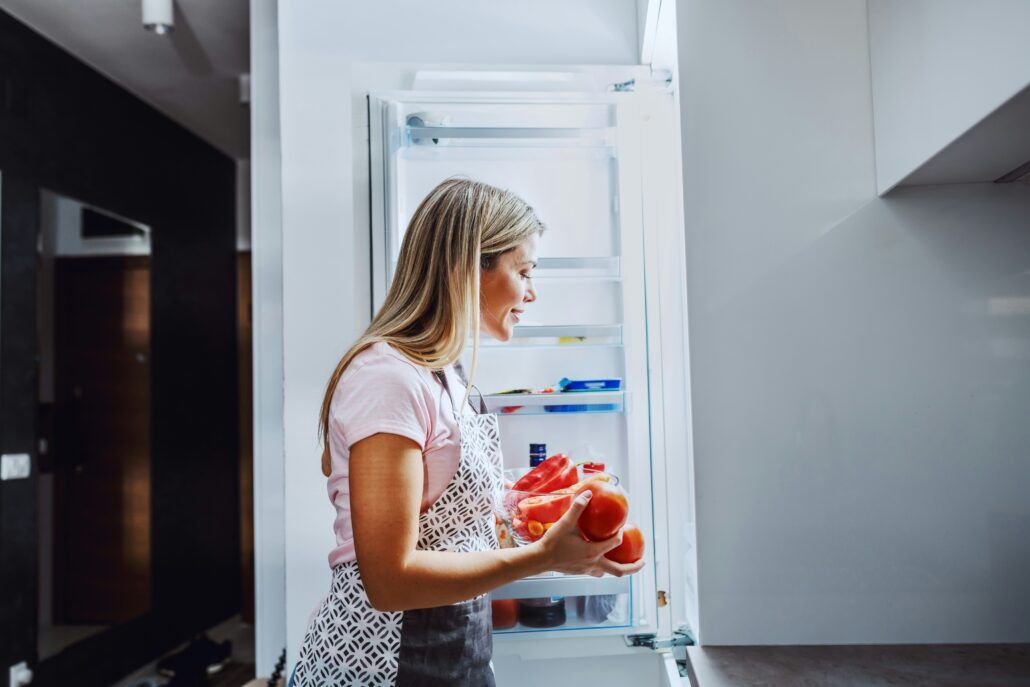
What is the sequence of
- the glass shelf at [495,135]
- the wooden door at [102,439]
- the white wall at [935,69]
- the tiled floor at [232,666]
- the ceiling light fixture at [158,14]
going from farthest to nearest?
the tiled floor at [232,666]
the wooden door at [102,439]
the ceiling light fixture at [158,14]
the glass shelf at [495,135]
the white wall at [935,69]

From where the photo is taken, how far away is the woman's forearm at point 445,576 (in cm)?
86

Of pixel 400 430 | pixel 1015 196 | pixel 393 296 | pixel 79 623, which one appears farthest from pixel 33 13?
pixel 1015 196

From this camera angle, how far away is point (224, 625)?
13.9 feet

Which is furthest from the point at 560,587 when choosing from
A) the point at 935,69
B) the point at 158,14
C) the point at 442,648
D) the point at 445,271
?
the point at 158,14

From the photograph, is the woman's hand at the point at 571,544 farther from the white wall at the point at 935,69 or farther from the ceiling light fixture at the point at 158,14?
the ceiling light fixture at the point at 158,14

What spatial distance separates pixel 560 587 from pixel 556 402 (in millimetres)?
373

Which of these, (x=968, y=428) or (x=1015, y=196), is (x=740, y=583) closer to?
(x=968, y=428)

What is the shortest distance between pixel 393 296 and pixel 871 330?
755 millimetres

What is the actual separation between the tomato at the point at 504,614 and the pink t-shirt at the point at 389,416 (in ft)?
1.93

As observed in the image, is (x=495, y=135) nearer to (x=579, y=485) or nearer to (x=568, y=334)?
(x=568, y=334)

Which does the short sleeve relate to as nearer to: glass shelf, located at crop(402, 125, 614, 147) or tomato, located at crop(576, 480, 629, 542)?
tomato, located at crop(576, 480, 629, 542)

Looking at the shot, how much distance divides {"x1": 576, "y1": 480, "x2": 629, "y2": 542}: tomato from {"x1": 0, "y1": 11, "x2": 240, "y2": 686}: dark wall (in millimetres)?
2350

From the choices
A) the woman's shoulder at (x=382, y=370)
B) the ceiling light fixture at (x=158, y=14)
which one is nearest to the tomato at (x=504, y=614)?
the woman's shoulder at (x=382, y=370)

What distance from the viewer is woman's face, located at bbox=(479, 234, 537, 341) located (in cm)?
109
